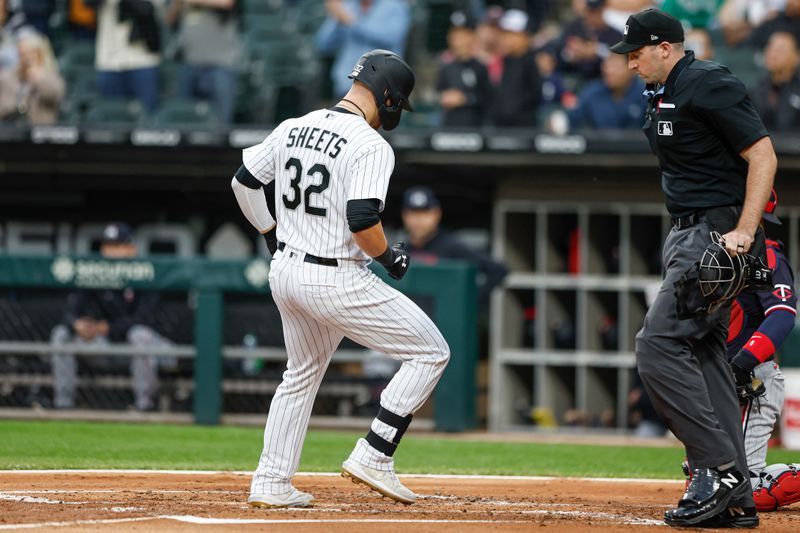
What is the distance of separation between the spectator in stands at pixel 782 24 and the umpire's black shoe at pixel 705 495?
7.12 metres

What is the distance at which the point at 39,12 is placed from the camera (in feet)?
44.7

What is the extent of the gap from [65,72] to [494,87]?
4764 millimetres

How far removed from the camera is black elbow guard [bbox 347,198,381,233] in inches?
190

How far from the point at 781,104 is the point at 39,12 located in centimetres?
747

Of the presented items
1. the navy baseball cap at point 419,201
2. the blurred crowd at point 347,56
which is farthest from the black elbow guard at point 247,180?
the blurred crowd at point 347,56

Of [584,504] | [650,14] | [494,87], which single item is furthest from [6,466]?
[494,87]

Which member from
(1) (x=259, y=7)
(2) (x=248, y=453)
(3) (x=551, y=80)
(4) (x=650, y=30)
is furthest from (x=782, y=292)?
(1) (x=259, y=7)

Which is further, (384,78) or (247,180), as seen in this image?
(247,180)

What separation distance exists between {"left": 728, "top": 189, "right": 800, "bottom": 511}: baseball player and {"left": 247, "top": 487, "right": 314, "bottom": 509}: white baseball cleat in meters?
1.84

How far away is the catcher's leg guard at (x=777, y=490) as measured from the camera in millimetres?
5551

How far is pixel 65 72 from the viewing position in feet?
44.8

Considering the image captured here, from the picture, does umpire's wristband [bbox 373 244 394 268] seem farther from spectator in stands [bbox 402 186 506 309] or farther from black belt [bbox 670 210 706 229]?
spectator in stands [bbox 402 186 506 309]

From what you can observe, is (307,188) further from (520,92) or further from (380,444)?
(520,92)

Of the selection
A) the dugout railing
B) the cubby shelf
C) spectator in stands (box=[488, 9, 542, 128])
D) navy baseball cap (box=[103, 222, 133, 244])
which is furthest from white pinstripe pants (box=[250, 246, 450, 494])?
spectator in stands (box=[488, 9, 542, 128])
